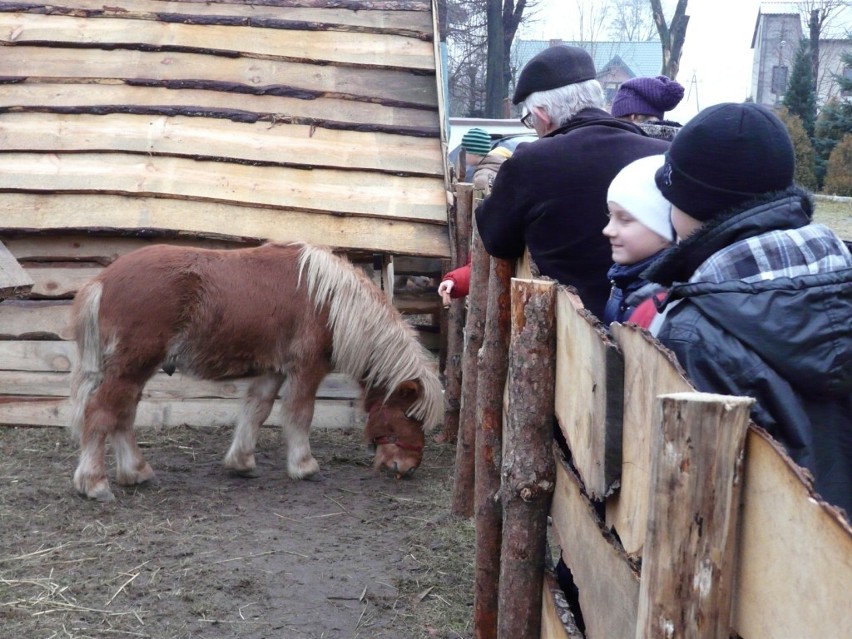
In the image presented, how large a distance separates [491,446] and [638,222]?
5.15 ft

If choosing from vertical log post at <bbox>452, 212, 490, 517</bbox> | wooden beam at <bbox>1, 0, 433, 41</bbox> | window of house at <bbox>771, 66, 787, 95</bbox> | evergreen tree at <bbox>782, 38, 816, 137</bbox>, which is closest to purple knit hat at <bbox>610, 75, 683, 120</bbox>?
vertical log post at <bbox>452, 212, 490, 517</bbox>

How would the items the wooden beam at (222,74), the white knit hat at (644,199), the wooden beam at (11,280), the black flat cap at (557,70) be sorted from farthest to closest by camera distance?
the wooden beam at (222,74) → the black flat cap at (557,70) → the wooden beam at (11,280) → the white knit hat at (644,199)

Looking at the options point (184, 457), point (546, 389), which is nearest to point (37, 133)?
point (184, 457)

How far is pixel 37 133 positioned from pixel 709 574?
7506 mm

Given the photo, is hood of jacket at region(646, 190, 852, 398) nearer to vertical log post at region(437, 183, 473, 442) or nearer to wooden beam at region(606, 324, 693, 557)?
wooden beam at region(606, 324, 693, 557)

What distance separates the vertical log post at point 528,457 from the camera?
2617mm

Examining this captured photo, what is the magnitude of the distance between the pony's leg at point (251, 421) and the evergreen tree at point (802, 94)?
26.5 metres

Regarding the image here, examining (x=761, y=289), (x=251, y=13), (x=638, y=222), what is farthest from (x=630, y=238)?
(x=251, y=13)

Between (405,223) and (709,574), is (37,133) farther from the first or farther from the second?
(709,574)

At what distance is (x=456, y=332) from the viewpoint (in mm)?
7547

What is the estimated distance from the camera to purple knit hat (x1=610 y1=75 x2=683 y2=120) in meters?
5.75

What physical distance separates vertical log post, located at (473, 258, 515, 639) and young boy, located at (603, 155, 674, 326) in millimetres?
1273

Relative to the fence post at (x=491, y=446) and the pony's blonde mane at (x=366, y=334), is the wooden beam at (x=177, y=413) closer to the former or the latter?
the pony's blonde mane at (x=366, y=334)

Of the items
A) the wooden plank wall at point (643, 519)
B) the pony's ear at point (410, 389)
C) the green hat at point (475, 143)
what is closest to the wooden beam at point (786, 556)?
the wooden plank wall at point (643, 519)
